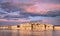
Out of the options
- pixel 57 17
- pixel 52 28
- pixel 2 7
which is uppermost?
pixel 2 7

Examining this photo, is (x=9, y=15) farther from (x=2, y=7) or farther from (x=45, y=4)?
(x=45, y=4)

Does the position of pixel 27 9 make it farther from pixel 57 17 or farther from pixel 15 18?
pixel 57 17

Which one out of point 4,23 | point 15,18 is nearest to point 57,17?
point 15,18

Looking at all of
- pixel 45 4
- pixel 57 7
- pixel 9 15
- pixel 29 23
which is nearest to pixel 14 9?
pixel 9 15

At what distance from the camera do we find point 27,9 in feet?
27.0

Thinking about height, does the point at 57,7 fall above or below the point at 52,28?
above

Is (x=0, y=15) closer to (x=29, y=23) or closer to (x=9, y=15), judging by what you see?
(x=9, y=15)

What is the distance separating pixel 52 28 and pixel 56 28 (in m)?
0.31

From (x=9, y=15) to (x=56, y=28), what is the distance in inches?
88.9

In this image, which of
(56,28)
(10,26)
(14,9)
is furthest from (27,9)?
(56,28)

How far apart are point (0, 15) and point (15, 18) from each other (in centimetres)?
71

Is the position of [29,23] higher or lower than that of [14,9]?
lower

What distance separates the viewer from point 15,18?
8.02 metres

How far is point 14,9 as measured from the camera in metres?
8.11
